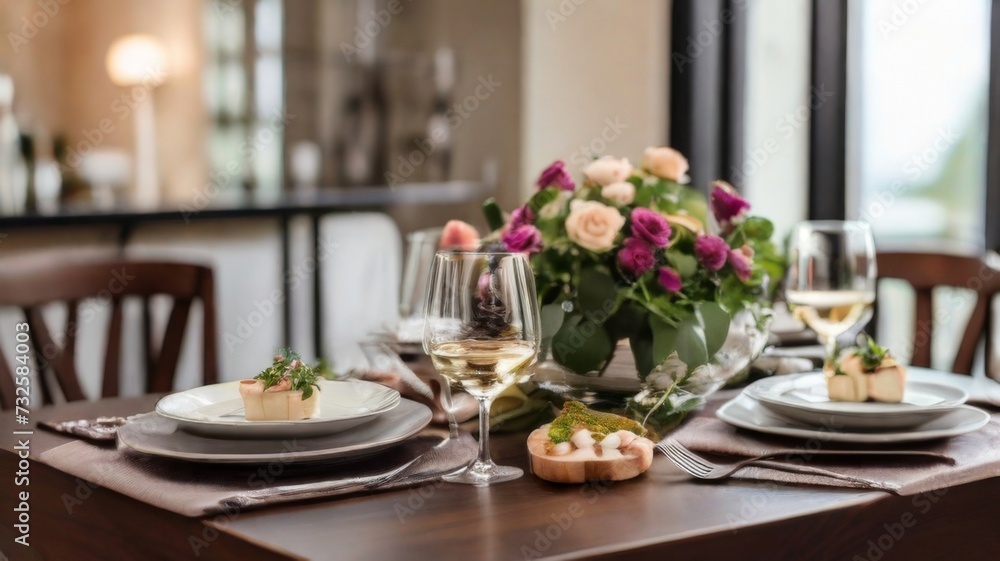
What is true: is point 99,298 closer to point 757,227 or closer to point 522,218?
point 522,218

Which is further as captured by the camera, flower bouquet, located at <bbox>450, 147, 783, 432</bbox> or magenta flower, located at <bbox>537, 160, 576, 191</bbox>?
magenta flower, located at <bbox>537, 160, 576, 191</bbox>

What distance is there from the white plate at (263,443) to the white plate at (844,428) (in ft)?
0.96

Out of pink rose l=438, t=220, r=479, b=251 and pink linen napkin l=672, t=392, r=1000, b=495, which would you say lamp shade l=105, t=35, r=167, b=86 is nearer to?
pink rose l=438, t=220, r=479, b=251

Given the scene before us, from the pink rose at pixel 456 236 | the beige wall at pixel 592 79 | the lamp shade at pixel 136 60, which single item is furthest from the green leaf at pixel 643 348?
the lamp shade at pixel 136 60

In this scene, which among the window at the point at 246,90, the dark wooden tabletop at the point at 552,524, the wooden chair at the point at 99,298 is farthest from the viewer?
the window at the point at 246,90

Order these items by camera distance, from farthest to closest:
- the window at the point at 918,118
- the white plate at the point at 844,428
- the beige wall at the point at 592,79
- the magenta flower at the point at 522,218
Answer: the beige wall at the point at 592,79
the window at the point at 918,118
the magenta flower at the point at 522,218
the white plate at the point at 844,428

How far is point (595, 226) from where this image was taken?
1.02 m

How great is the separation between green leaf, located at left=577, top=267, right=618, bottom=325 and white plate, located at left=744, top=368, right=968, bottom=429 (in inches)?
6.5

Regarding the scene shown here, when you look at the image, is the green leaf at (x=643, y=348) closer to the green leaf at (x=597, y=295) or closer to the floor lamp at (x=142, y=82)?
the green leaf at (x=597, y=295)

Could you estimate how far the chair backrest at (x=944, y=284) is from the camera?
1.66 metres

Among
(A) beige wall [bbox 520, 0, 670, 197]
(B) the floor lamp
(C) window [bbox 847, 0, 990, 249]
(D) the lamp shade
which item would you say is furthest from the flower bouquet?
(D) the lamp shade

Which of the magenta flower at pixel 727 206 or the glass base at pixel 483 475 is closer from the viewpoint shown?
the glass base at pixel 483 475

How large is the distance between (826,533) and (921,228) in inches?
94.2

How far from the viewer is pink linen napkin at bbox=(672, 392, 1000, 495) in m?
0.82
